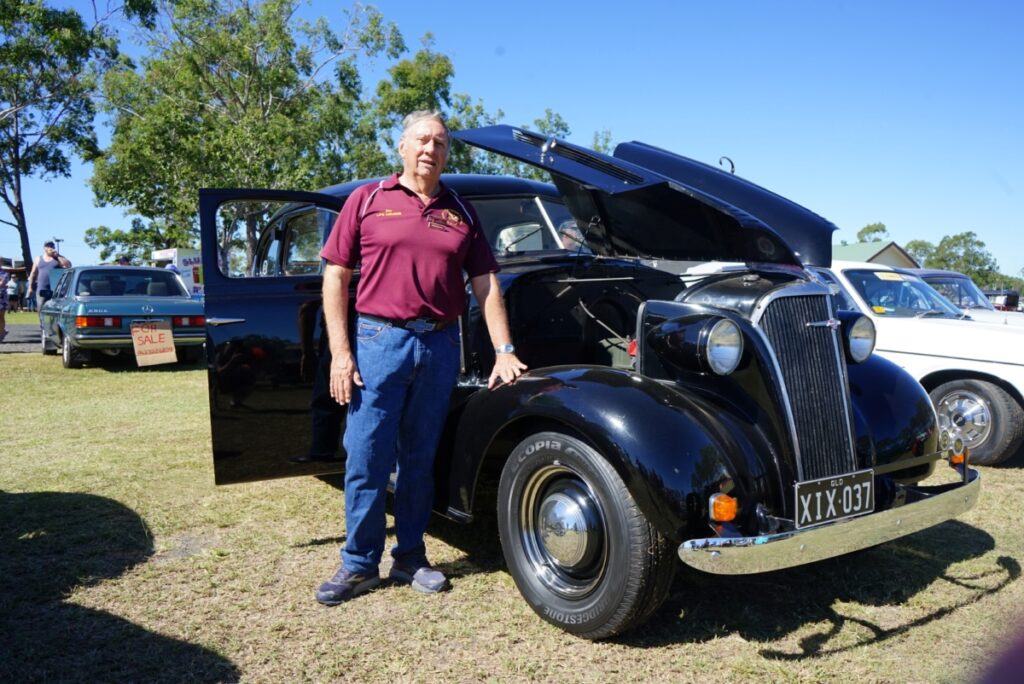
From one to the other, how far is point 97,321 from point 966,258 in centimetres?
9323

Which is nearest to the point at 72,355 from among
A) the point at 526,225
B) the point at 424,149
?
the point at 526,225

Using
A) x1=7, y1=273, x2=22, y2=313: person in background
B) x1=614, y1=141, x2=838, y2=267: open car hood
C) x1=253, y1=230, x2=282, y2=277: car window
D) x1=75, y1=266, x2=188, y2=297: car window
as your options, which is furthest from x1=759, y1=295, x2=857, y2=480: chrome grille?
x1=7, y1=273, x2=22, y2=313: person in background

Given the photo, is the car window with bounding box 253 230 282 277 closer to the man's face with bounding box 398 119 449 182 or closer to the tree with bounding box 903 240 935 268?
the man's face with bounding box 398 119 449 182

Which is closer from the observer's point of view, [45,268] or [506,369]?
[506,369]

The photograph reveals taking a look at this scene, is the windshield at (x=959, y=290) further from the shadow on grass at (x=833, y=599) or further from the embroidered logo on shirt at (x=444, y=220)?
the embroidered logo on shirt at (x=444, y=220)

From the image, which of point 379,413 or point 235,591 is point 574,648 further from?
point 235,591

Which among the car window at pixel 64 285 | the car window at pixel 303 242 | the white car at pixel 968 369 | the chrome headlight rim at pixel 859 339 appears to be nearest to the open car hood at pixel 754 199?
the chrome headlight rim at pixel 859 339

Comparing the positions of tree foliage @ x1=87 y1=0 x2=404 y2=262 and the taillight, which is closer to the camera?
the taillight

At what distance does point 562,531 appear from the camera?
3.00 metres

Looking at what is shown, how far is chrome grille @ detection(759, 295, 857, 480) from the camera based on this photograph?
295 centimetres

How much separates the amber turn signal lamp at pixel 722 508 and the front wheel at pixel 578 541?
21 cm

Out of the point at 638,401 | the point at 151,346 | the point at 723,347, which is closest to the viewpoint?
the point at 638,401

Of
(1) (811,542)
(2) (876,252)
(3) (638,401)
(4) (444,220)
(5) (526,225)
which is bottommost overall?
Result: (1) (811,542)

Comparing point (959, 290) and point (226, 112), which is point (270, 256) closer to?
point (959, 290)
